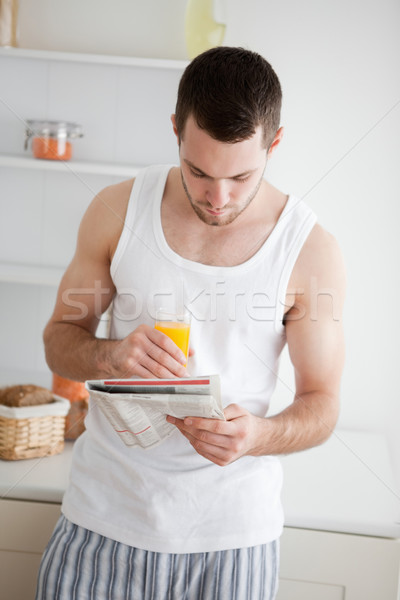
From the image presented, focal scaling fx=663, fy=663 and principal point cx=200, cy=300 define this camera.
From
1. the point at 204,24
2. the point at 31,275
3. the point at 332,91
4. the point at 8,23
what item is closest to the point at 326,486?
the point at 31,275

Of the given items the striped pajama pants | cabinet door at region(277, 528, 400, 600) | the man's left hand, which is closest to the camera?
the man's left hand

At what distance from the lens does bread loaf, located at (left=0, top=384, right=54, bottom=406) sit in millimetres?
1679

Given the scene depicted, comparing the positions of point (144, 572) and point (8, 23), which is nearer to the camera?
point (144, 572)

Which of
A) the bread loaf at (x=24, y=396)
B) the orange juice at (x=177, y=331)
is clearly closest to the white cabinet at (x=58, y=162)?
the bread loaf at (x=24, y=396)

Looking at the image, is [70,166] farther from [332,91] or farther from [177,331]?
[177,331]

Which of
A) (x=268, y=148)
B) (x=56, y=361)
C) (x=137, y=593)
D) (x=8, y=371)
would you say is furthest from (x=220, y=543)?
(x=8, y=371)

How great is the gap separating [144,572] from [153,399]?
37 centimetres

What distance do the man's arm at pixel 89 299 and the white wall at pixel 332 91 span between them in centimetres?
88

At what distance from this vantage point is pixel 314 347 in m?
1.18

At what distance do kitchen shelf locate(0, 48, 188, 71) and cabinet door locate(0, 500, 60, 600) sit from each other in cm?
117

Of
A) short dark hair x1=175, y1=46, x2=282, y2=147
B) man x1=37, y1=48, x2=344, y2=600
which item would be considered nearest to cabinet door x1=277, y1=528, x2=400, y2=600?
man x1=37, y1=48, x2=344, y2=600

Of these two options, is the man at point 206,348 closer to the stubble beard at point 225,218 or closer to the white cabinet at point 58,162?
the stubble beard at point 225,218

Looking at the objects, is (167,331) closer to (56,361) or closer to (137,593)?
(56,361)

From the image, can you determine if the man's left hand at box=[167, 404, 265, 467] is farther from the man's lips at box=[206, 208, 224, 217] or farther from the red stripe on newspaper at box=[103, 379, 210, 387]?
the man's lips at box=[206, 208, 224, 217]
